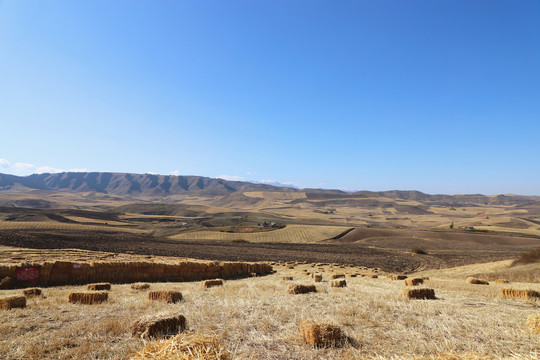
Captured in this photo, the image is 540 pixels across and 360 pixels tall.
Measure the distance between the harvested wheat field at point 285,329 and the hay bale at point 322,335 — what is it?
0.16m

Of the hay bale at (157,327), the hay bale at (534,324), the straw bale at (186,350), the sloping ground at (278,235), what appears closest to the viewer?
the straw bale at (186,350)

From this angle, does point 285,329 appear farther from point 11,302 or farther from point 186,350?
point 11,302

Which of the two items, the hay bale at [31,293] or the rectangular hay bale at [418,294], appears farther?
the hay bale at [31,293]

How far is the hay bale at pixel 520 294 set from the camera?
1110 centimetres

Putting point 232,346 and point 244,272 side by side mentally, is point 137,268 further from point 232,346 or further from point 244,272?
point 232,346

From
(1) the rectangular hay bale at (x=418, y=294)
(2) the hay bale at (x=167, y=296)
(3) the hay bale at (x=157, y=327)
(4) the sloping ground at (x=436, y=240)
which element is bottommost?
(4) the sloping ground at (x=436, y=240)

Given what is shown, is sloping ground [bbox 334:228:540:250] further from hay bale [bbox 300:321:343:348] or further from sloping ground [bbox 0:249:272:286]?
hay bale [bbox 300:321:343:348]

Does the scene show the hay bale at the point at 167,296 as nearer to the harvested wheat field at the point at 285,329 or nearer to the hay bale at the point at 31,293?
the harvested wheat field at the point at 285,329

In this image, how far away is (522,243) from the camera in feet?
274

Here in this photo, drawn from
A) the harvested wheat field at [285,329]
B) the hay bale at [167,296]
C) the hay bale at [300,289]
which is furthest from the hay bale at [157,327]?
the hay bale at [300,289]

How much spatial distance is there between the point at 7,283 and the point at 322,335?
20134 mm

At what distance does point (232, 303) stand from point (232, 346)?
15.3 ft

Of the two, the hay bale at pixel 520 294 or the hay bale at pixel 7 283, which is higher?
the hay bale at pixel 520 294

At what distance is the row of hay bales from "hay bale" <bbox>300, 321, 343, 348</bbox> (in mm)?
19214
